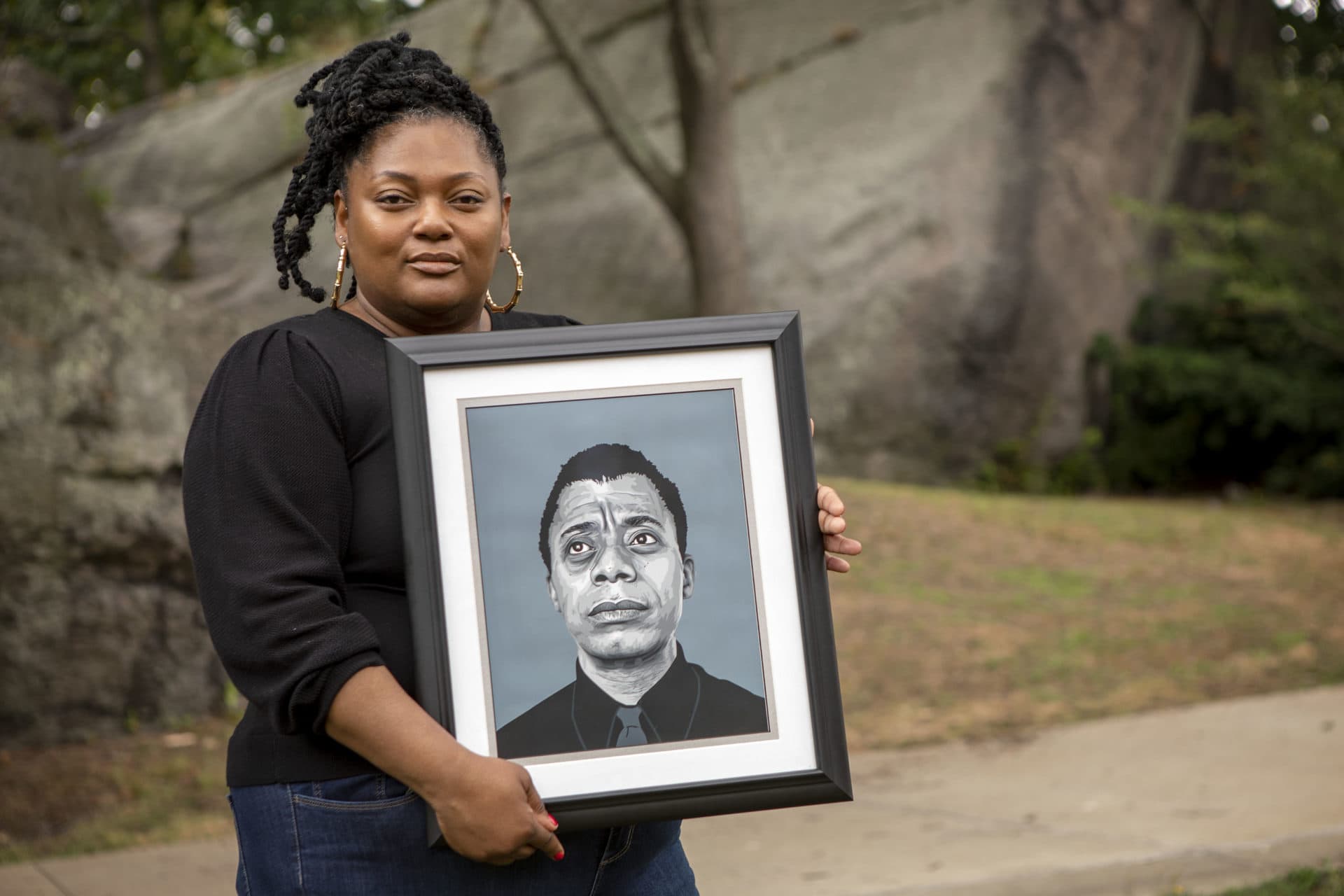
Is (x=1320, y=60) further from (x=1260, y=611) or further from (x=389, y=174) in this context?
(x=389, y=174)

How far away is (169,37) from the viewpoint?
2181cm

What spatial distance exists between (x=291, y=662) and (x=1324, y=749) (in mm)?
5201

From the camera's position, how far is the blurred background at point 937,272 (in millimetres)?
6809

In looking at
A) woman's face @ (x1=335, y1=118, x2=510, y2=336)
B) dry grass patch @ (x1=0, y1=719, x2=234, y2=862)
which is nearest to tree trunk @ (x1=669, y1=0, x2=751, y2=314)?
dry grass patch @ (x1=0, y1=719, x2=234, y2=862)

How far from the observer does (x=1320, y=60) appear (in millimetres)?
17297

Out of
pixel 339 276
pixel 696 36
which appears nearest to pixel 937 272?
pixel 696 36

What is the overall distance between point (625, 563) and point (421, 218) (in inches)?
20.6

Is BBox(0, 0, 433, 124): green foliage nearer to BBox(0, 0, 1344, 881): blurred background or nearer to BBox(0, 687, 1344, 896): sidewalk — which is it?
BBox(0, 0, 1344, 881): blurred background

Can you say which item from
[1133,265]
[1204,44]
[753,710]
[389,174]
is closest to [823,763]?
[753,710]

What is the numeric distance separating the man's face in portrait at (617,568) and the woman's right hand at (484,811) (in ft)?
0.70

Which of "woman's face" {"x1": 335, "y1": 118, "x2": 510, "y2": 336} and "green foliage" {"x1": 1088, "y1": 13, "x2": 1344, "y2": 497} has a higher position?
"green foliage" {"x1": 1088, "y1": 13, "x2": 1344, "y2": 497}

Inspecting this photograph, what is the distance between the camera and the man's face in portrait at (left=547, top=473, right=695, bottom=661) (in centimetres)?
169

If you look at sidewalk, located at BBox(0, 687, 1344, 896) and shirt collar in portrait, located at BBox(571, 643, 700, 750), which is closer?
shirt collar in portrait, located at BBox(571, 643, 700, 750)

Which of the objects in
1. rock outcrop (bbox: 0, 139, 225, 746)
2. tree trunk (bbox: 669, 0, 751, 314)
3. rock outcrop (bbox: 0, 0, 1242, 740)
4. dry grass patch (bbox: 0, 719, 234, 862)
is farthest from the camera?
rock outcrop (bbox: 0, 0, 1242, 740)
